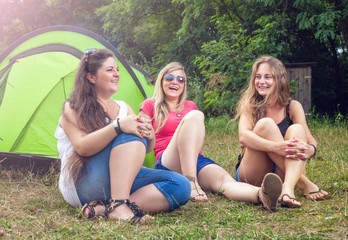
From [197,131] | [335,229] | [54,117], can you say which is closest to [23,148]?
[54,117]

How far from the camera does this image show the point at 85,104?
2.20 meters

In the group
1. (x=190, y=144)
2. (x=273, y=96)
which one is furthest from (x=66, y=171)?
(x=273, y=96)

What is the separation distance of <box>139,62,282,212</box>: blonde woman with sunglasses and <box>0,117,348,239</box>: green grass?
90mm

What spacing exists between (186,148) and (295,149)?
0.76 m

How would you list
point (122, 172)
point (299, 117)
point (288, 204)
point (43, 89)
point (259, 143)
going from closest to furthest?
point (122, 172), point (288, 204), point (259, 143), point (299, 117), point (43, 89)

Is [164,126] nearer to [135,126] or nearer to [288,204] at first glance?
[135,126]

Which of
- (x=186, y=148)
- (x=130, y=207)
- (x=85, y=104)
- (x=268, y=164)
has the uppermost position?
(x=85, y=104)

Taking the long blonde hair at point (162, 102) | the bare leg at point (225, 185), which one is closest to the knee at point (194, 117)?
the long blonde hair at point (162, 102)

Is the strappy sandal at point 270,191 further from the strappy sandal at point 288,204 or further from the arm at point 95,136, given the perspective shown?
the arm at point 95,136

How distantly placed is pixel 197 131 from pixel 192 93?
627 cm

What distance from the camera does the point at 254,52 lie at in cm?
693

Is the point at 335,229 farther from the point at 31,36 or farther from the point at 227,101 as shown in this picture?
the point at 227,101

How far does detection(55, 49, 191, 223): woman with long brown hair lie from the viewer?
6.70 ft

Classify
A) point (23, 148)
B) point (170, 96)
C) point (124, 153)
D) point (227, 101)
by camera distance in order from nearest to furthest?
point (124, 153), point (170, 96), point (23, 148), point (227, 101)
